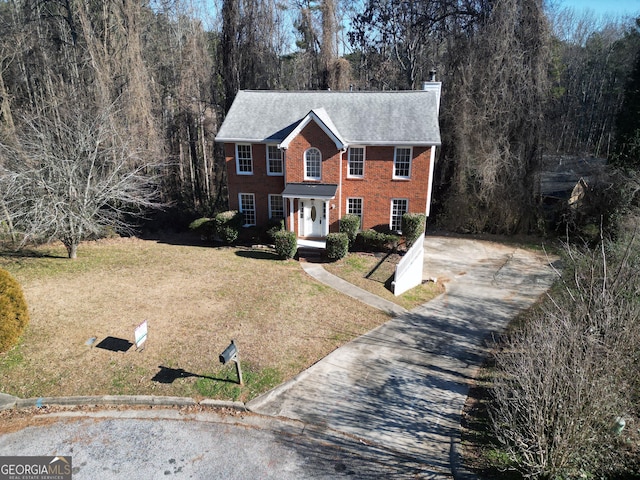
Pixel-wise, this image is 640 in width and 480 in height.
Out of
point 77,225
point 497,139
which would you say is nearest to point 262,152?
point 77,225

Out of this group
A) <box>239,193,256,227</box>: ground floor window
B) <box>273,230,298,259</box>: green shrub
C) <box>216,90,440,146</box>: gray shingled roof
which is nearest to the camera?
<box>273,230,298,259</box>: green shrub

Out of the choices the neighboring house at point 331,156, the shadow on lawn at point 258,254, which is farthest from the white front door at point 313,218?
the shadow on lawn at point 258,254

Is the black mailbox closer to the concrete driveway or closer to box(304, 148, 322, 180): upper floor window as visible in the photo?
the concrete driveway

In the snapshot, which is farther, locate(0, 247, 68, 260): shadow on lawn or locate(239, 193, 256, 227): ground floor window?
locate(239, 193, 256, 227): ground floor window

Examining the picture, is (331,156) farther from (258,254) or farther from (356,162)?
(258,254)

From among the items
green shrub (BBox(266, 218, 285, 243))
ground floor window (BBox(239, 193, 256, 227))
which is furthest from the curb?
ground floor window (BBox(239, 193, 256, 227))

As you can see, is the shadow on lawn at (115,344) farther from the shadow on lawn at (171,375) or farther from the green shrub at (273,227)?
the green shrub at (273,227)

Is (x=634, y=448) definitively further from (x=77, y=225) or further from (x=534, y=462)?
(x=77, y=225)
